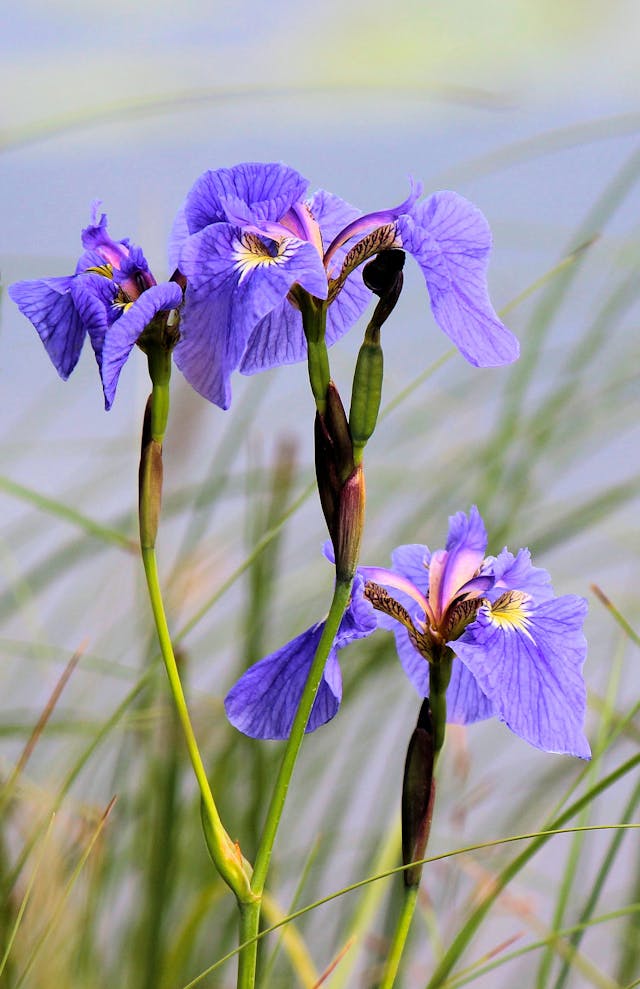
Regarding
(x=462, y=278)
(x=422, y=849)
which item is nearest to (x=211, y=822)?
(x=422, y=849)

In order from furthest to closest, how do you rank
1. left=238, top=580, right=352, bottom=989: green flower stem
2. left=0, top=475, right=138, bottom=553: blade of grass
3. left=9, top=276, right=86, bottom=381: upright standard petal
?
1. left=0, top=475, right=138, bottom=553: blade of grass
2. left=9, top=276, right=86, bottom=381: upright standard petal
3. left=238, top=580, right=352, bottom=989: green flower stem

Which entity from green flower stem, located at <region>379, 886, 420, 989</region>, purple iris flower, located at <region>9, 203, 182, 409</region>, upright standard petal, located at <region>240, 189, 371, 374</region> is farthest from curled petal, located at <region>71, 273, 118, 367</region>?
green flower stem, located at <region>379, 886, 420, 989</region>

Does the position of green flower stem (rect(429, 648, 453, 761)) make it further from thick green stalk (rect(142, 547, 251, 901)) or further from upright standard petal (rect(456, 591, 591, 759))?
thick green stalk (rect(142, 547, 251, 901))

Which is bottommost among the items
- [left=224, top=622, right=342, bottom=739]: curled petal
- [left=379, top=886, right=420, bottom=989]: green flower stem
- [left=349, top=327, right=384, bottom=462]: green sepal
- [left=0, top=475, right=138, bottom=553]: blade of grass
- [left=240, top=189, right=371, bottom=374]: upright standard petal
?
[left=379, top=886, right=420, bottom=989]: green flower stem

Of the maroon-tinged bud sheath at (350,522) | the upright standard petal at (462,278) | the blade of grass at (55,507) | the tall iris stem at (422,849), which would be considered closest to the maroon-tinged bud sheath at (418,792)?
the tall iris stem at (422,849)

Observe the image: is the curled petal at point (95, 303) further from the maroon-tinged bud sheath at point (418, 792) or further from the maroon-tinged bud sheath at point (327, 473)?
the maroon-tinged bud sheath at point (418, 792)

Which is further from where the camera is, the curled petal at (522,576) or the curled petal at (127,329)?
the curled petal at (522,576)

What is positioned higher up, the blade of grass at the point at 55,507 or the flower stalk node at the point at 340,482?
the blade of grass at the point at 55,507

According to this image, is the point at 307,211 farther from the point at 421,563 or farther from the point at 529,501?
the point at 529,501
